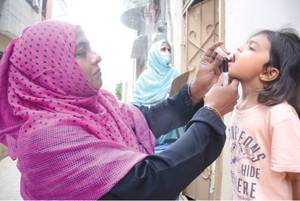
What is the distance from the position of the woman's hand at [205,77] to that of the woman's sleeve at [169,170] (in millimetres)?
405

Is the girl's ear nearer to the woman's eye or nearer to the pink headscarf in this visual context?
the pink headscarf

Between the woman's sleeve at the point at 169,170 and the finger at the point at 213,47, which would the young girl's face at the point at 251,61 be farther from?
the woman's sleeve at the point at 169,170

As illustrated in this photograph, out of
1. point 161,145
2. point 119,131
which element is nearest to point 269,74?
point 119,131

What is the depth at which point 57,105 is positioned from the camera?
886 mm

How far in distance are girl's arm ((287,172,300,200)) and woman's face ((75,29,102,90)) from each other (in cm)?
79

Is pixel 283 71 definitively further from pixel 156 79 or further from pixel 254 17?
pixel 156 79

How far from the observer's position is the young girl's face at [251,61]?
127 cm

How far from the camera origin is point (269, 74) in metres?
1.28

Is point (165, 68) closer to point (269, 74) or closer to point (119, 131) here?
point (269, 74)

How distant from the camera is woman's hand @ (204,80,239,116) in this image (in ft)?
3.00

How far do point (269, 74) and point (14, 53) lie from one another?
0.97m

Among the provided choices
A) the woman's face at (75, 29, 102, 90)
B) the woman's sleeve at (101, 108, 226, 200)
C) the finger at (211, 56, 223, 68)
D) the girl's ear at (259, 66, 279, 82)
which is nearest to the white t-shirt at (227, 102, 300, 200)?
the girl's ear at (259, 66, 279, 82)

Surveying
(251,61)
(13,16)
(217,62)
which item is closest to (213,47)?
(217,62)

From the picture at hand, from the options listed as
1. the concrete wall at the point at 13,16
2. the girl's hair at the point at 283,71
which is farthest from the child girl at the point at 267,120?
the concrete wall at the point at 13,16
